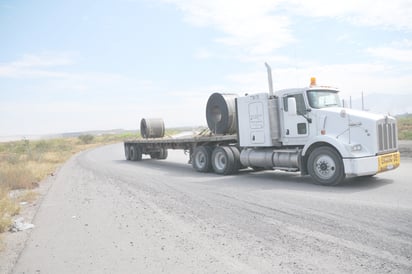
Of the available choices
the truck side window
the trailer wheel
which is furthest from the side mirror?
the trailer wheel

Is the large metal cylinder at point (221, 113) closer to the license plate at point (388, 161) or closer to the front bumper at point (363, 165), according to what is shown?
the front bumper at point (363, 165)

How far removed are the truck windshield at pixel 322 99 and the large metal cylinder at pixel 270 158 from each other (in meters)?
1.45

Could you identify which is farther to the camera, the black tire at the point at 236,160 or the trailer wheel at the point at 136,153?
the trailer wheel at the point at 136,153

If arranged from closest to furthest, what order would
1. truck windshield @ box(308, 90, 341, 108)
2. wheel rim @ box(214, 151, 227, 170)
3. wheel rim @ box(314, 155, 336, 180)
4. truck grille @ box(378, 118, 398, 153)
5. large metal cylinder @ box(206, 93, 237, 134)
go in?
truck grille @ box(378, 118, 398, 153), wheel rim @ box(314, 155, 336, 180), truck windshield @ box(308, 90, 341, 108), wheel rim @ box(214, 151, 227, 170), large metal cylinder @ box(206, 93, 237, 134)

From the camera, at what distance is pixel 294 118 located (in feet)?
37.1

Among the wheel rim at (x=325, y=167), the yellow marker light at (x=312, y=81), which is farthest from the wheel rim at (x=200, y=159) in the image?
the wheel rim at (x=325, y=167)

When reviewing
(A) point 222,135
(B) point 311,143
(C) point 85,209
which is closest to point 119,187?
(C) point 85,209

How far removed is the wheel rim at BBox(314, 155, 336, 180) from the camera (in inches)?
391

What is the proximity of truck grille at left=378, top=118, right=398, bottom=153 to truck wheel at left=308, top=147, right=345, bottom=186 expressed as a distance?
1107mm

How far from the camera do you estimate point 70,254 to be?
5.45 metres

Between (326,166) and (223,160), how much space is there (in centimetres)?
445

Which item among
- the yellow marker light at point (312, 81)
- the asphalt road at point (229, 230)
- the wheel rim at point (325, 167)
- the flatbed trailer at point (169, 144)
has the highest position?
the yellow marker light at point (312, 81)

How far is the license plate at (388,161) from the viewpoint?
31.4ft

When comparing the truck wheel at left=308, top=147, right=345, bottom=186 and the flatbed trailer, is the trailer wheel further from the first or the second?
the truck wheel at left=308, top=147, right=345, bottom=186
